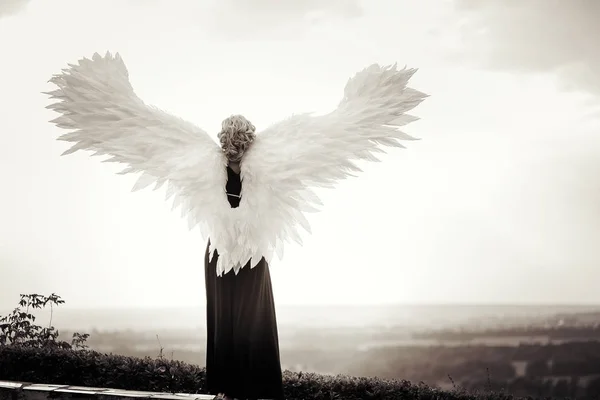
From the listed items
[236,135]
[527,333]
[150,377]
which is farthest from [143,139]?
[527,333]

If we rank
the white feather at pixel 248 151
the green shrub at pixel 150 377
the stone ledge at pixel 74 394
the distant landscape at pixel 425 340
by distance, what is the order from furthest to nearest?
the distant landscape at pixel 425 340
the green shrub at pixel 150 377
the white feather at pixel 248 151
the stone ledge at pixel 74 394

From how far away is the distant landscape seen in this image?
5105mm

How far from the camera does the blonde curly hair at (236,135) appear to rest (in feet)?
9.27

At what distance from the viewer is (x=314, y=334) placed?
552 cm

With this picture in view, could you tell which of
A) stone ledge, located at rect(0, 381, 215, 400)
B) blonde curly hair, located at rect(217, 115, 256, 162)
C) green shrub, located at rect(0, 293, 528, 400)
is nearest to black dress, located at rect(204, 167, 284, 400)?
blonde curly hair, located at rect(217, 115, 256, 162)

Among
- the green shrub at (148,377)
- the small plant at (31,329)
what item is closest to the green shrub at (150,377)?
the green shrub at (148,377)

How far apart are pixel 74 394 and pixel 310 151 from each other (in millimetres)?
1577

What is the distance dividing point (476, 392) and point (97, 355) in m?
2.98

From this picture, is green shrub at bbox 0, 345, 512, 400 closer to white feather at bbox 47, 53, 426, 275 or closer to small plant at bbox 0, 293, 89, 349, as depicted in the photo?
small plant at bbox 0, 293, 89, 349

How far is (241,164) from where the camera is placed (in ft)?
9.37

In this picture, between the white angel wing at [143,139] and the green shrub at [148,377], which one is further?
the green shrub at [148,377]

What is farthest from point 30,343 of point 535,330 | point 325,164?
point 535,330

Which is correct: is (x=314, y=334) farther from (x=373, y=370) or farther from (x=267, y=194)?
(x=267, y=194)

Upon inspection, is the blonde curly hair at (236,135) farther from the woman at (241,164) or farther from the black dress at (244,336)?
the black dress at (244,336)
